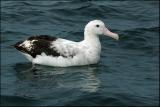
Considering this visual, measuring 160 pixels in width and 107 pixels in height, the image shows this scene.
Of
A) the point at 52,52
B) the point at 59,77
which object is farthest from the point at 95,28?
the point at 59,77

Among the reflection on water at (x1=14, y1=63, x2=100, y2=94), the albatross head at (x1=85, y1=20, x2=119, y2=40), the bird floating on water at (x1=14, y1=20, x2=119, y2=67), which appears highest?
the albatross head at (x1=85, y1=20, x2=119, y2=40)

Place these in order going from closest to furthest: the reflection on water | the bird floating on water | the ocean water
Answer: the ocean water, the reflection on water, the bird floating on water

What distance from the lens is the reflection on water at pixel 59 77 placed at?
15.2 metres

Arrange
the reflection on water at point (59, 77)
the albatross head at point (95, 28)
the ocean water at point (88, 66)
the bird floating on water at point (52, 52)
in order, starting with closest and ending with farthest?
the ocean water at point (88, 66) < the reflection on water at point (59, 77) < the bird floating on water at point (52, 52) < the albatross head at point (95, 28)

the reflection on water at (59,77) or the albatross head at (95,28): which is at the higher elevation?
the albatross head at (95,28)

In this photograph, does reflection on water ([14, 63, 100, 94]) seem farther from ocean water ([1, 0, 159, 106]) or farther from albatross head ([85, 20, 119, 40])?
albatross head ([85, 20, 119, 40])

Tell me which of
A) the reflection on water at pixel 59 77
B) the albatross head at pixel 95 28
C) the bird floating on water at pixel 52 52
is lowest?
the reflection on water at pixel 59 77

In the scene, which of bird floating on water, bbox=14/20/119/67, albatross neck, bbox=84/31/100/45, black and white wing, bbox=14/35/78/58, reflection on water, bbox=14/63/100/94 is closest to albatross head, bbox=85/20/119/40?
albatross neck, bbox=84/31/100/45

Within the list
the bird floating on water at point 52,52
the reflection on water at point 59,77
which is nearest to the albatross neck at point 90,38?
the bird floating on water at point 52,52

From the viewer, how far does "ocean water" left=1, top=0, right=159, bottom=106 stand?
14.4 metres

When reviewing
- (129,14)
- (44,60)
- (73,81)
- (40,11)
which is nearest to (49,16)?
(40,11)

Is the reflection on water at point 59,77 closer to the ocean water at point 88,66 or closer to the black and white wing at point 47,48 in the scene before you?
the ocean water at point 88,66

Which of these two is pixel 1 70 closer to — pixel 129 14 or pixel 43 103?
pixel 43 103

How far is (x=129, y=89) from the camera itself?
14969 millimetres
